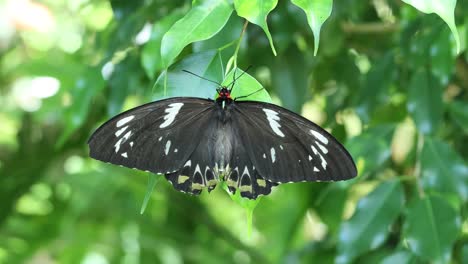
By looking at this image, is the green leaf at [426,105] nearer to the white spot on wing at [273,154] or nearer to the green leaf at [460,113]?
the green leaf at [460,113]

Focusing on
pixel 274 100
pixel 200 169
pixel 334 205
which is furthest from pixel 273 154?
pixel 274 100

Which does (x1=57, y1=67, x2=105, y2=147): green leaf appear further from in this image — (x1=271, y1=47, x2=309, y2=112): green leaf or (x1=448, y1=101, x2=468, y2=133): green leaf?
(x1=448, y1=101, x2=468, y2=133): green leaf

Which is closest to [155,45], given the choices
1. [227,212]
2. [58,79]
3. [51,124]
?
[58,79]

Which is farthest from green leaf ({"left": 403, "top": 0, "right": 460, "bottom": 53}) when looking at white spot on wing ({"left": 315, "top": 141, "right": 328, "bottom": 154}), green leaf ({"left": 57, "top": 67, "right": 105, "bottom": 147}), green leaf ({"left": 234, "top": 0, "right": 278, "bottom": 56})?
green leaf ({"left": 57, "top": 67, "right": 105, "bottom": 147})

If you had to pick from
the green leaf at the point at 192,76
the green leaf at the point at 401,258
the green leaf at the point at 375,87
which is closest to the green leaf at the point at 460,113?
the green leaf at the point at 375,87

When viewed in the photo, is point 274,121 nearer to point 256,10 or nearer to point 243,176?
point 243,176
